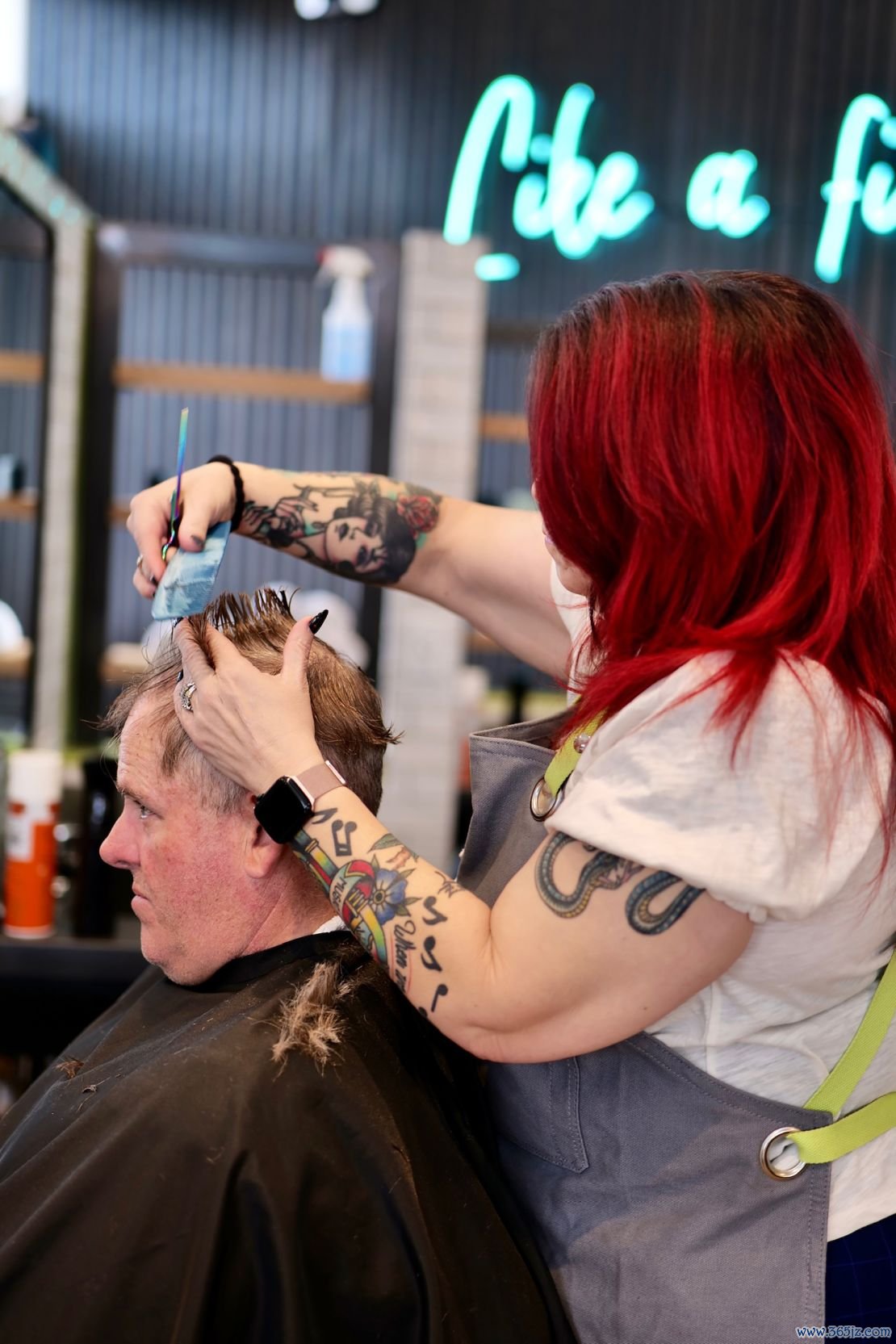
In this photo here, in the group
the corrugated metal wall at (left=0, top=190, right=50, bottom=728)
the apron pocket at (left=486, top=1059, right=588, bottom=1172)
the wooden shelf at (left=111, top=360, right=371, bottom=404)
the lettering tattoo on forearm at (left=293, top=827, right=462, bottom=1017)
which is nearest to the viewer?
the lettering tattoo on forearm at (left=293, top=827, right=462, bottom=1017)

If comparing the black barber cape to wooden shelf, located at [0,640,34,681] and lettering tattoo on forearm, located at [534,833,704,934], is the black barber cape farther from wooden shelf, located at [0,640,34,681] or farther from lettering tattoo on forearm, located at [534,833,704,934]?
wooden shelf, located at [0,640,34,681]

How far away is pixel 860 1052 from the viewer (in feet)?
3.52

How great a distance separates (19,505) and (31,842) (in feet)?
3.07

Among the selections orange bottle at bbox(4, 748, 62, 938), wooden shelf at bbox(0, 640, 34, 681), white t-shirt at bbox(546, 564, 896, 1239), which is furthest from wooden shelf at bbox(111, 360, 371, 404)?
white t-shirt at bbox(546, 564, 896, 1239)

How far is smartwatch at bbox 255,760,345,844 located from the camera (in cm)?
→ 105

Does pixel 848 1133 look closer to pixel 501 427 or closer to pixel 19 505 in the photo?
pixel 19 505

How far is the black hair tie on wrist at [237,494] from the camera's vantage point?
1408mm

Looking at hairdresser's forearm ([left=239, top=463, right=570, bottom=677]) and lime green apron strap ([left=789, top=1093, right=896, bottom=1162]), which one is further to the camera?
hairdresser's forearm ([left=239, top=463, right=570, bottom=677])

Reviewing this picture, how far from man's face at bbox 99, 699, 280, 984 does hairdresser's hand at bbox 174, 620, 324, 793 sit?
0.14m

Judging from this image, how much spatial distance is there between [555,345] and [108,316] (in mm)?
2467

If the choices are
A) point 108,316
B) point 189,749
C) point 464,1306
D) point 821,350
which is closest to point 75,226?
point 108,316

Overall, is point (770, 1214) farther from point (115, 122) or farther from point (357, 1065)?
point (115, 122)

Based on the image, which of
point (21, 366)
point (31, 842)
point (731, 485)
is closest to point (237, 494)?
point (731, 485)

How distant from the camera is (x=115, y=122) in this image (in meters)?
5.39
